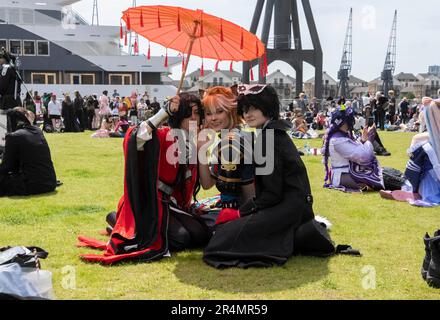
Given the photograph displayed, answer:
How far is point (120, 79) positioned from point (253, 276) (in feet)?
137

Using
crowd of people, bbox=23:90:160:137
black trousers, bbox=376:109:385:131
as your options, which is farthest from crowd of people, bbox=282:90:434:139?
crowd of people, bbox=23:90:160:137

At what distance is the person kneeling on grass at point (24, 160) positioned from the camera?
23.9 ft

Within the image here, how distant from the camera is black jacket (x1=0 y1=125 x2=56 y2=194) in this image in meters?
7.26

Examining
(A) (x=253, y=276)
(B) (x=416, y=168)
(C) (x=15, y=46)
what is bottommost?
(A) (x=253, y=276)

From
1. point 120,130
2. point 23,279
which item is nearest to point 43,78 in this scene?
point 120,130

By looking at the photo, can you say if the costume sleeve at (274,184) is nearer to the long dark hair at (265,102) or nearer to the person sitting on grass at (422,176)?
the long dark hair at (265,102)

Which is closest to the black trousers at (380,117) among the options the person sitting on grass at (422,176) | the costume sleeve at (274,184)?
the person sitting on grass at (422,176)

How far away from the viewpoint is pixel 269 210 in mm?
4395

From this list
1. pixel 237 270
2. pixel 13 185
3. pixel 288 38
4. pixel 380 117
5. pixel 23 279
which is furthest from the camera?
pixel 288 38

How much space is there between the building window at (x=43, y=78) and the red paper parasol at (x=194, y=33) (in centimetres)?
3992

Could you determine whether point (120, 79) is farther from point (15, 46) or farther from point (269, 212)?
point (269, 212)

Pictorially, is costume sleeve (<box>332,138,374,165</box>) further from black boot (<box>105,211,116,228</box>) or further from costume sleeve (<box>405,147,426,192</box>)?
black boot (<box>105,211,116,228</box>)
